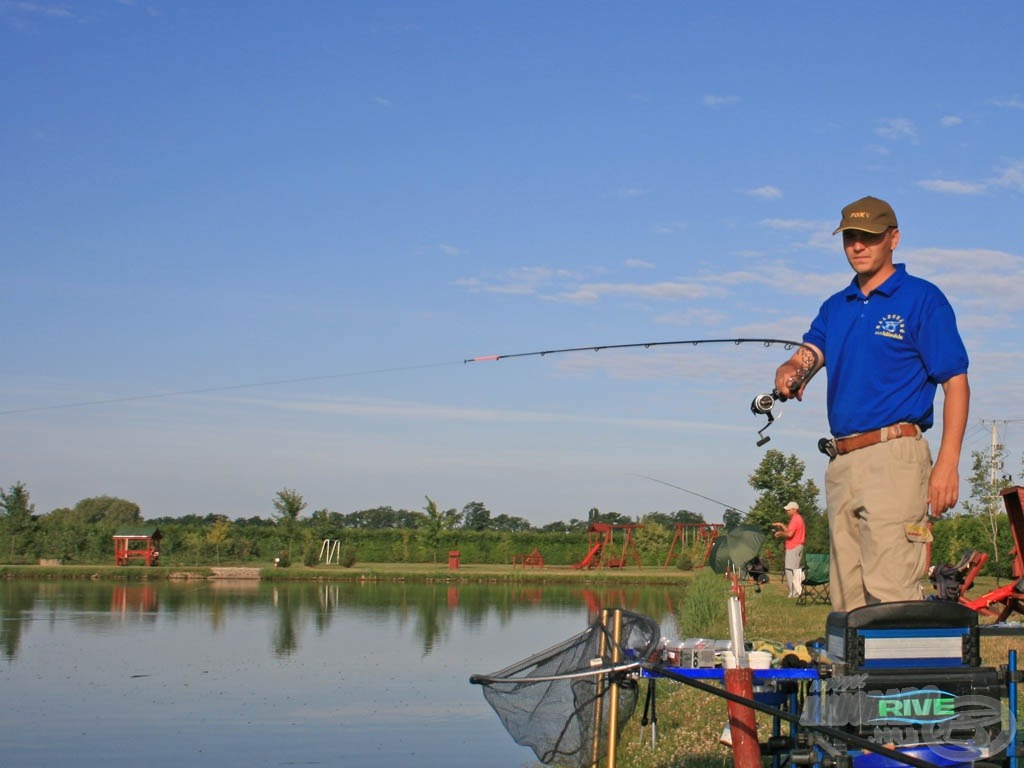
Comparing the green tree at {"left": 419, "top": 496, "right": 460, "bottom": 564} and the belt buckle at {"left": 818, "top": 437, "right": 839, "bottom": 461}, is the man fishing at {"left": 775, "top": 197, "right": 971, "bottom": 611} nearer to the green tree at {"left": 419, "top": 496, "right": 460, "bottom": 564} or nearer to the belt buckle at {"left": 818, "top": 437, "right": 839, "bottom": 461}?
the belt buckle at {"left": 818, "top": 437, "right": 839, "bottom": 461}

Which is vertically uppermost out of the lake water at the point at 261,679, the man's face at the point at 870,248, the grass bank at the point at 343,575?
the man's face at the point at 870,248

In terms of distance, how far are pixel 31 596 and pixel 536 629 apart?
12.5m

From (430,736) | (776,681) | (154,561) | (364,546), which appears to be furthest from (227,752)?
(364,546)

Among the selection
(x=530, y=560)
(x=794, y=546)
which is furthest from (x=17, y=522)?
(x=794, y=546)

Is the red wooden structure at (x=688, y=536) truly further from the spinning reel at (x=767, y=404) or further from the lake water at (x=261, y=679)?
the spinning reel at (x=767, y=404)

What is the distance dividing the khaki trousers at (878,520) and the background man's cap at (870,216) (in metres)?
0.69

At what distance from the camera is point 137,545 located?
43.3 meters

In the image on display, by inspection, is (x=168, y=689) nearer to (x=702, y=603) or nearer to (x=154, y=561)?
(x=702, y=603)

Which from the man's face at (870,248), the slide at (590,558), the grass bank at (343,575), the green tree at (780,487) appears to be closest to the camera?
the man's face at (870,248)

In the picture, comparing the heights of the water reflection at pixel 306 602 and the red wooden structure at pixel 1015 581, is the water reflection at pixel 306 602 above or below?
below

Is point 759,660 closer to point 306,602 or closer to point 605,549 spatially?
point 306,602

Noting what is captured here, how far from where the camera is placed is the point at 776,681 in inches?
161

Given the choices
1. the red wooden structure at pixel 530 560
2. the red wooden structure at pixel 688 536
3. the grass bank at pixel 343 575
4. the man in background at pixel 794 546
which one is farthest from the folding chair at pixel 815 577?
the red wooden structure at pixel 530 560

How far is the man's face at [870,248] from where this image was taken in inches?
156
